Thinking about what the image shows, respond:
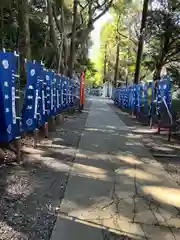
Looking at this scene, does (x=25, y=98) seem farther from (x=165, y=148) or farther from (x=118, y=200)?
(x=165, y=148)

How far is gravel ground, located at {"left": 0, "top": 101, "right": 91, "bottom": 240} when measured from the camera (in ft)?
13.1

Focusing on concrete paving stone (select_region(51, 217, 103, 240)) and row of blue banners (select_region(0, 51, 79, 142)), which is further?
row of blue banners (select_region(0, 51, 79, 142))

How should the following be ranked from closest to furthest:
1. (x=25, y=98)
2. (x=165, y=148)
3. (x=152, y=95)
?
(x=25, y=98) → (x=165, y=148) → (x=152, y=95)

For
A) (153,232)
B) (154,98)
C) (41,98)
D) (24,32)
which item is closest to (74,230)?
(153,232)

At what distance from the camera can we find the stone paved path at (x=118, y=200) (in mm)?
4070

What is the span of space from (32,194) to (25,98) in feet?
9.76

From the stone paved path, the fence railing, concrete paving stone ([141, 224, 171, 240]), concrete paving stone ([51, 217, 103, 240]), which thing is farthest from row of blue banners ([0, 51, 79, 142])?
the fence railing

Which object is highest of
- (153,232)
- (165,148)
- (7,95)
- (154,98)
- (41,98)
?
(7,95)

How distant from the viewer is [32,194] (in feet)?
16.8

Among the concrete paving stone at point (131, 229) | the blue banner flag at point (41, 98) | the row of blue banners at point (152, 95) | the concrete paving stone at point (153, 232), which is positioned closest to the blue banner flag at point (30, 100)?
the blue banner flag at point (41, 98)

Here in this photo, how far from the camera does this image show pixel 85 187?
5.57 metres

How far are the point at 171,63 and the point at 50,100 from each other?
24.1 meters

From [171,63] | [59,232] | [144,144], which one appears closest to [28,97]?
[144,144]

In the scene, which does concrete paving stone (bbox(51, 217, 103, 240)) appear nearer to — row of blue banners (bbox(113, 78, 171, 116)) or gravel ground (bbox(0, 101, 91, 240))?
gravel ground (bbox(0, 101, 91, 240))
